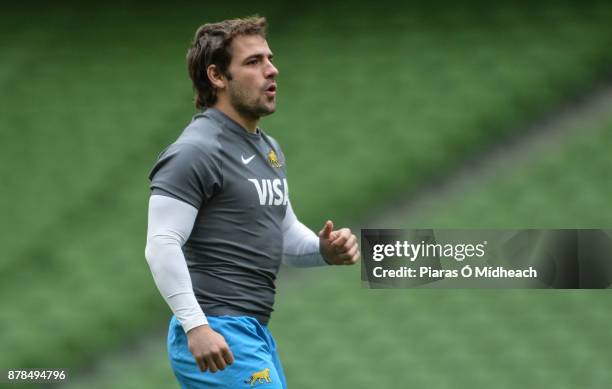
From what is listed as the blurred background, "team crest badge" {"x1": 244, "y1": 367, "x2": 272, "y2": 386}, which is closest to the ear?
"team crest badge" {"x1": 244, "y1": 367, "x2": 272, "y2": 386}

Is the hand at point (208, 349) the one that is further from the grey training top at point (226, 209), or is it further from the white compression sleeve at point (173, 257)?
the grey training top at point (226, 209)

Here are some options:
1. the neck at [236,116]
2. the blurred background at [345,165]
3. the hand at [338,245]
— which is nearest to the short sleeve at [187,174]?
the neck at [236,116]

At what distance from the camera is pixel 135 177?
13.2 feet

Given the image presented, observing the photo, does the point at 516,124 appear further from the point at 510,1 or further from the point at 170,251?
the point at 170,251

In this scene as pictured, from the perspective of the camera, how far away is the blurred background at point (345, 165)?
3.71 metres

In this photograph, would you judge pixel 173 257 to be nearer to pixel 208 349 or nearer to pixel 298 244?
pixel 208 349

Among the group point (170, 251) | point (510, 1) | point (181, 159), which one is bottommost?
point (170, 251)

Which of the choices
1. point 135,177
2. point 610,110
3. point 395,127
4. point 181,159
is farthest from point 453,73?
point 181,159

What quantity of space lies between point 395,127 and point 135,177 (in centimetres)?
106

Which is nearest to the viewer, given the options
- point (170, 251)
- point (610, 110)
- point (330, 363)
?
point (170, 251)

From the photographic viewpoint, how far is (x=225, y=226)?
2086 millimetres

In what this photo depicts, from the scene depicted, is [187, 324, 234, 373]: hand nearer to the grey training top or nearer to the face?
the grey training top

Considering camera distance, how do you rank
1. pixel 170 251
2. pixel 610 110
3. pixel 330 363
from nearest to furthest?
pixel 170 251, pixel 330 363, pixel 610 110

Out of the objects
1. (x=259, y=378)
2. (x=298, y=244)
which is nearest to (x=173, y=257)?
(x=259, y=378)
